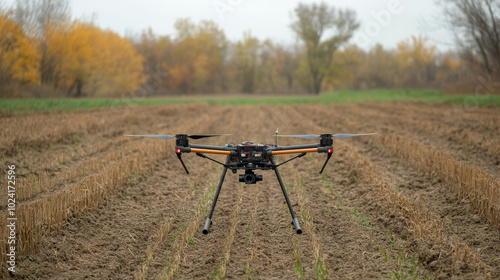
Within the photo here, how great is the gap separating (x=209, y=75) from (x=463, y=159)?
6850 centimetres

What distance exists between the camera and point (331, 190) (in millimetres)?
8633

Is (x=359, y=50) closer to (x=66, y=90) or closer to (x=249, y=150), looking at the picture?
(x=66, y=90)

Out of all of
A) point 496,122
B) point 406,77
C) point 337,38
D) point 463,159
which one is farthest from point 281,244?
point 406,77

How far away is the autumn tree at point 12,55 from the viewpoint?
24.1m

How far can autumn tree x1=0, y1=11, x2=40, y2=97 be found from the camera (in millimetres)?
24078

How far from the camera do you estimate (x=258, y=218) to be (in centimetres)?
673

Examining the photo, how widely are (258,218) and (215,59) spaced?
73626mm

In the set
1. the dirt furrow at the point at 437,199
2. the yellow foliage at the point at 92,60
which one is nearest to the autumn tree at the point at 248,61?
the yellow foliage at the point at 92,60

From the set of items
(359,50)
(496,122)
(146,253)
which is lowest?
(146,253)

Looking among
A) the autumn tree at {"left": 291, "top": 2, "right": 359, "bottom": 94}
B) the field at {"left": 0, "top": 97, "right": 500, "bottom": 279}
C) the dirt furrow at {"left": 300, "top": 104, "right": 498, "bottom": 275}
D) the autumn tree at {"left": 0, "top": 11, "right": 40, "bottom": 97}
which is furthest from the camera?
the autumn tree at {"left": 291, "top": 2, "right": 359, "bottom": 94}

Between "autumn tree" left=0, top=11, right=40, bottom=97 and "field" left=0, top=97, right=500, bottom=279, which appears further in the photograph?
"autumn tree" left=0, top=11, right=40, bottom=97

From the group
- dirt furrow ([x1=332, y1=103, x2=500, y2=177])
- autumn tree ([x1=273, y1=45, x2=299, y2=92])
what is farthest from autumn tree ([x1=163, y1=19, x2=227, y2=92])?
dirt furrow ([x1=332, y1=103, x2=500, y2=177])

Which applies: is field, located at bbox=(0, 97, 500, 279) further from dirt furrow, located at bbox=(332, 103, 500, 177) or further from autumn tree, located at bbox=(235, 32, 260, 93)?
autumn tree, located at bbox=(235, 32, 260, 93)

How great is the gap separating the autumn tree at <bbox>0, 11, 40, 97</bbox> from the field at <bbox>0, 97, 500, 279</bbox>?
1605 cm
